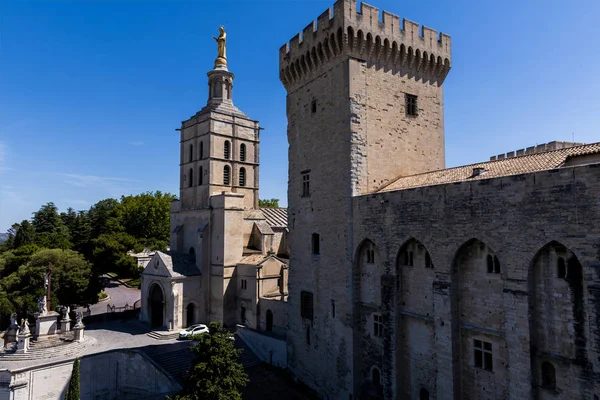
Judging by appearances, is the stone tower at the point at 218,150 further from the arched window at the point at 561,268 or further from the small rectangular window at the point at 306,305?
the arched window at the point at 561,268

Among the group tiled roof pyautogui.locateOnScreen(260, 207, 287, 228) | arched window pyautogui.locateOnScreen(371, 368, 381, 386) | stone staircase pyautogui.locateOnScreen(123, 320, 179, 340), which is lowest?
stone staircase pyautogui.locateOnScreen(123, 320, 179, 340)

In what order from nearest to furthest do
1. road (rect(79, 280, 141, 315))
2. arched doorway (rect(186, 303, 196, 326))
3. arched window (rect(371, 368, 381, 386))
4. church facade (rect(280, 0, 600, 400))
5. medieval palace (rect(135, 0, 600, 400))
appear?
church facade (rect(280, 0, 600, 400)), medieval palace (rect(135, 0, 600, 400)), arched window (rect(371, 368, 381, 386)), arched doorway (rect(186, 303, 196, 326)), road (rect(79, 280, 141, 315))

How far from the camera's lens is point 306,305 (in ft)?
75.7

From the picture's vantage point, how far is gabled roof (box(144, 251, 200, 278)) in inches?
1320

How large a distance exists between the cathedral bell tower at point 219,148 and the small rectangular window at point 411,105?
20605mm

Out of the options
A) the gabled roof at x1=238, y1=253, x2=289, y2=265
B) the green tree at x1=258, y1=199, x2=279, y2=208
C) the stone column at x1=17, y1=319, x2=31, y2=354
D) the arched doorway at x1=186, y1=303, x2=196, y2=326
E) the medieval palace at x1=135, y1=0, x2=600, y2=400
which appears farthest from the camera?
the green tree at x1=258, y1=199, x2=279, y2=208

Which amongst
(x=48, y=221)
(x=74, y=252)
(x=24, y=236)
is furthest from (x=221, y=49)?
(x=48, y=221)

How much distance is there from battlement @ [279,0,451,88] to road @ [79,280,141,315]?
3412 cm

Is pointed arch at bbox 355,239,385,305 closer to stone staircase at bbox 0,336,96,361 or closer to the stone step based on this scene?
the stone step

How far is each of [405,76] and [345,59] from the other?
13.4 feet

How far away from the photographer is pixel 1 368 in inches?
975

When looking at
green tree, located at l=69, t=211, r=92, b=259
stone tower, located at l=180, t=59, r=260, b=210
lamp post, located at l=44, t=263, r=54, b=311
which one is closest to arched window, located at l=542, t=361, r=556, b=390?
stone tower, located at l=180, t=59, r=260, b=210

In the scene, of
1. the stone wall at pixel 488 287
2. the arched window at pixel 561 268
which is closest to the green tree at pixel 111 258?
the stone wall at pixel 488 287

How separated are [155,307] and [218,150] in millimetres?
15376
